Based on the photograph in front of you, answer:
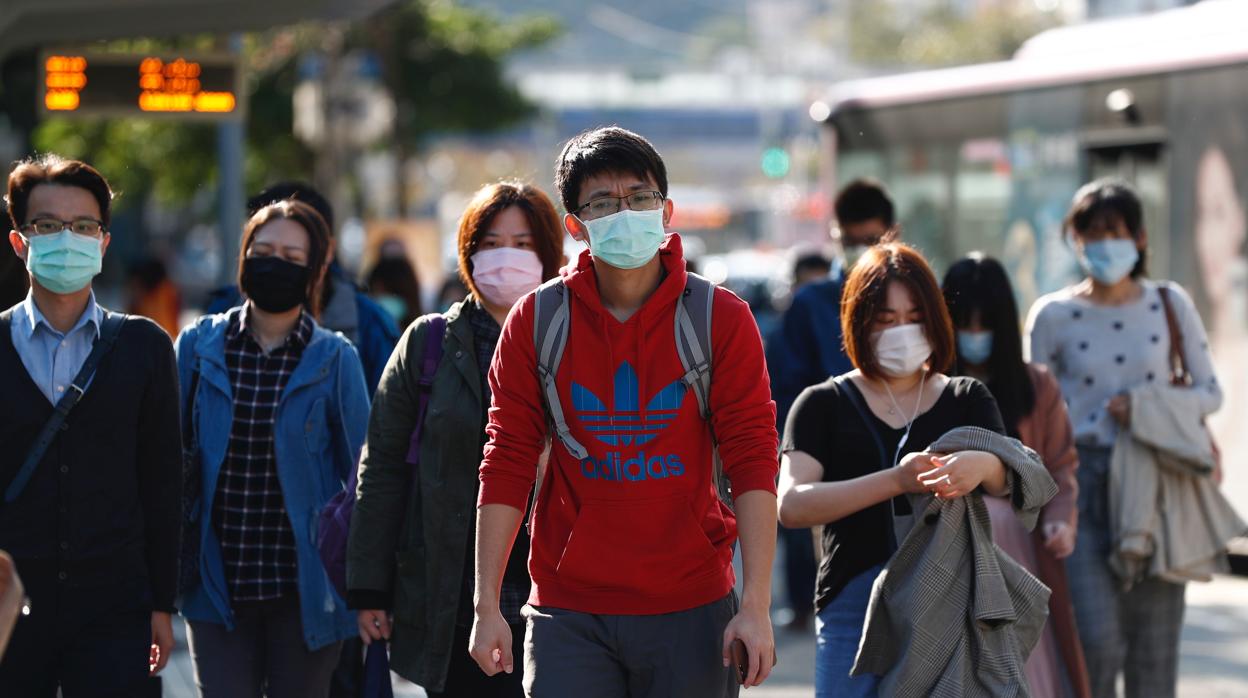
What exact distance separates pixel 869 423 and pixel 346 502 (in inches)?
54.1

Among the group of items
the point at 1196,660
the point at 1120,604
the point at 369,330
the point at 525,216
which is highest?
the point at 525,216

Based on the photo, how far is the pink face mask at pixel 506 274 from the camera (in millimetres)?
4961

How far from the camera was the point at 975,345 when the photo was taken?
5547 mm

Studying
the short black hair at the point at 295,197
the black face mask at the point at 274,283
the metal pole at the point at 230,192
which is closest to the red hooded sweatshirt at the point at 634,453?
the black face mask at the point at 274,283

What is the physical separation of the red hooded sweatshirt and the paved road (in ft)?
13.5

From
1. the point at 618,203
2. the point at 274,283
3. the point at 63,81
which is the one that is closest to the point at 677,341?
the point at 618,203

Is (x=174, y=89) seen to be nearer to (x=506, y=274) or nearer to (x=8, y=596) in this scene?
(x=506, y=274)

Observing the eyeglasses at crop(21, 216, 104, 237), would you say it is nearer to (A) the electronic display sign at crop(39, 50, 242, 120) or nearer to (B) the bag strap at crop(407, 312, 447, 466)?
(B) the bag strap at crop(407, 312, 447, 466)

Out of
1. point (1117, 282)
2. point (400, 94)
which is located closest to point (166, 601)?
point (1117, 282)

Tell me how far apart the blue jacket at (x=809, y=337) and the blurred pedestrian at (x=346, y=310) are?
6.10 feet

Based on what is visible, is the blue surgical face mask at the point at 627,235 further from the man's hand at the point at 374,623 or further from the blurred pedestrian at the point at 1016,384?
the blurred pedestrian at the point at 1016,384

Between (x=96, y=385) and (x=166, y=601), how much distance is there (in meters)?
0.54

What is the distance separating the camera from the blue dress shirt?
4660 millimetres

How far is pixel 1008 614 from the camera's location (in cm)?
446
